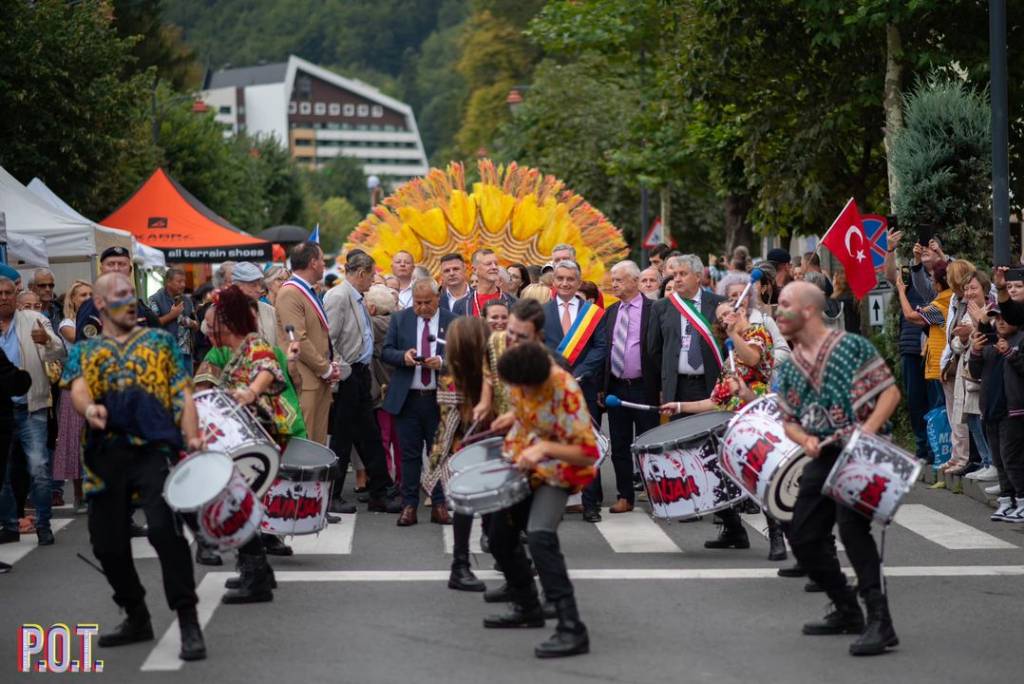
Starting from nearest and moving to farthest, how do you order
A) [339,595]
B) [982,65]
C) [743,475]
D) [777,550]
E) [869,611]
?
[869,611], [743,475], [339,595], [777,550], [982,65]

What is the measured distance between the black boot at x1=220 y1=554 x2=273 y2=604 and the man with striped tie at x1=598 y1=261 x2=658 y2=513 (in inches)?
161

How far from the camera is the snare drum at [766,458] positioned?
8.92 m

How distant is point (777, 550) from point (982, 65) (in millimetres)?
12244

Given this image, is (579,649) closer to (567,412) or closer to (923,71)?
(567,412)

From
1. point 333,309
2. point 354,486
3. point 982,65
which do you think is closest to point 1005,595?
point 333,309

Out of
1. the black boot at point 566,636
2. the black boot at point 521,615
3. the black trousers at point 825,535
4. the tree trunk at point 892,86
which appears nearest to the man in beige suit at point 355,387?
the black boot at point 521,615

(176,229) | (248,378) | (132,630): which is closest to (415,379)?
(248,378)

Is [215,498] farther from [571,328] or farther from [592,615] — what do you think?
[571,328]

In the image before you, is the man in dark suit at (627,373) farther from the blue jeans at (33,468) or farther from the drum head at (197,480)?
the drum head at (197,480)

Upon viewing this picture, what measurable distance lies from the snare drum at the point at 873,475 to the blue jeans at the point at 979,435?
20.2 ft

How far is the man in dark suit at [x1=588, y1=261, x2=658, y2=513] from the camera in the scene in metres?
13.1

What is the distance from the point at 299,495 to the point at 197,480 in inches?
84.5

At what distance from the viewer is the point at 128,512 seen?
8.17 meters

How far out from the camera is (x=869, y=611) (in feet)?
26.5
